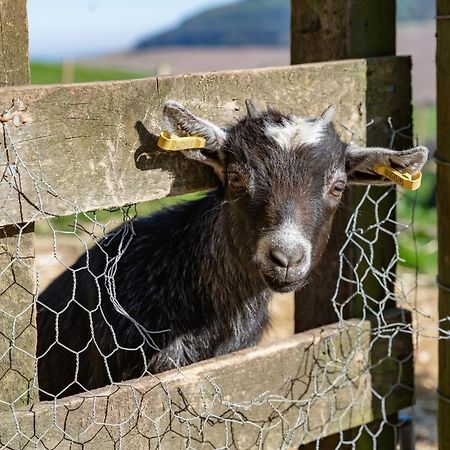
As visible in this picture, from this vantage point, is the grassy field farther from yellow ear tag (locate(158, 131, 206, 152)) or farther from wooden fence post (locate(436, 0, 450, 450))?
yellow ear tag (locate(158, 131, 206, 152))

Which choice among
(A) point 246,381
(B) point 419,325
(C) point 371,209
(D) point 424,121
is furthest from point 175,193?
(D) point 424,121

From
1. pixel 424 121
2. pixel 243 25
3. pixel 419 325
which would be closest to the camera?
pixel 419 325

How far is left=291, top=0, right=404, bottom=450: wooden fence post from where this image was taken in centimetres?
367

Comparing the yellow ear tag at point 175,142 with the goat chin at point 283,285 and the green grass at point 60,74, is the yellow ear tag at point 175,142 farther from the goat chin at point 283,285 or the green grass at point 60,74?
the green grass at point 60,74

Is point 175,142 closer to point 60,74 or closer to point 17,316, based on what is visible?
Answer: point 17,316

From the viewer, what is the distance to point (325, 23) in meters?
3.74

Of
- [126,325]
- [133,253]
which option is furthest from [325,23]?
[126,325]

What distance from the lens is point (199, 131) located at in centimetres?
310

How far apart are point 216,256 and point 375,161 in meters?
0.77

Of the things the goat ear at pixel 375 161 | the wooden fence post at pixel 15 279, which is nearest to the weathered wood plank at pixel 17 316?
the wooden fence post at pixel 15 279

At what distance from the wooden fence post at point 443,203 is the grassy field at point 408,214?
0.18 m

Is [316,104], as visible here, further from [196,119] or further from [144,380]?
[144,380]

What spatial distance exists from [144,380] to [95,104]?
3.08ft

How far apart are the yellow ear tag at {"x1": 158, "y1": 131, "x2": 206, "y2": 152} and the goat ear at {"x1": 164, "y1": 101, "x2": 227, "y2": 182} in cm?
3
